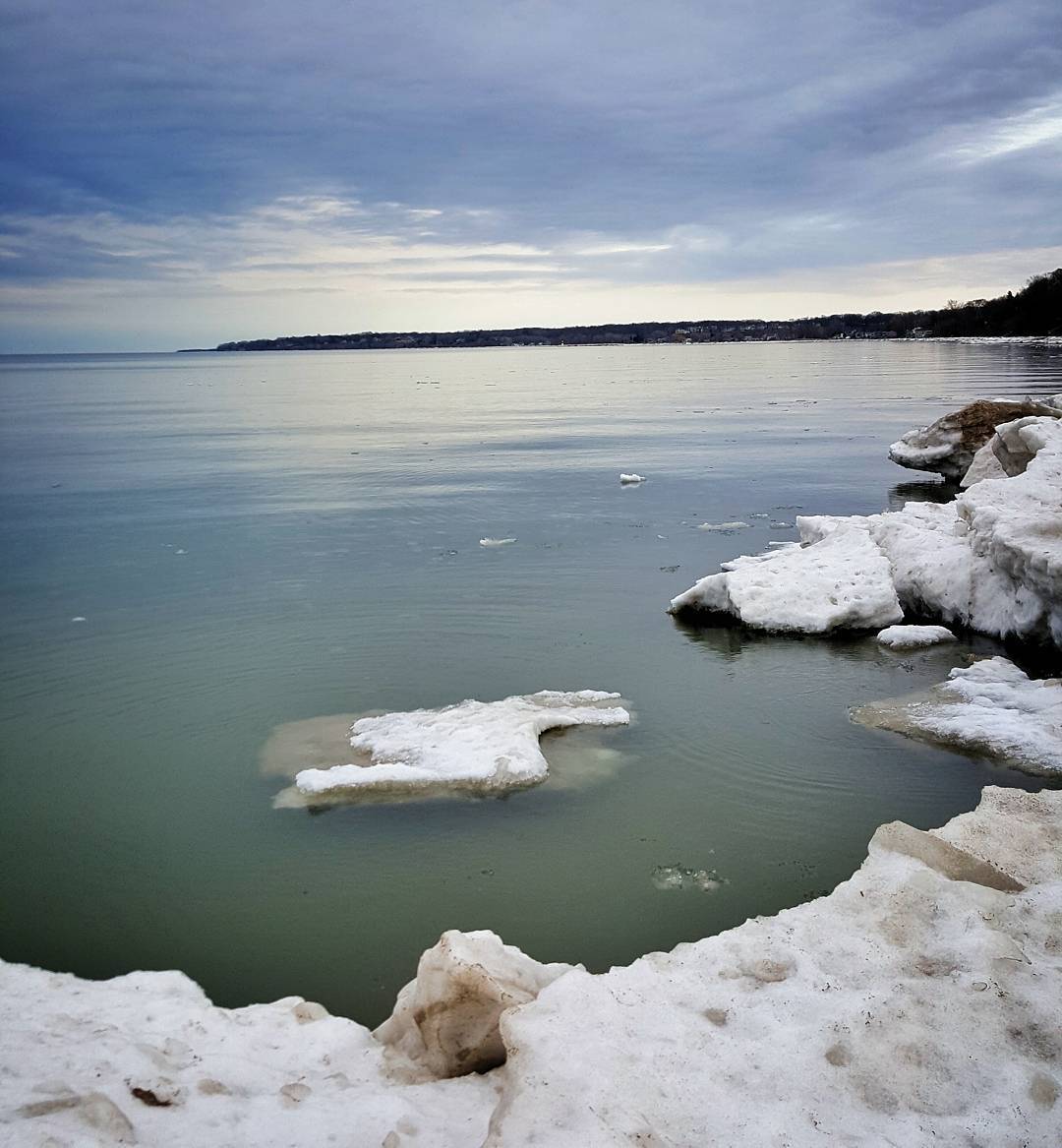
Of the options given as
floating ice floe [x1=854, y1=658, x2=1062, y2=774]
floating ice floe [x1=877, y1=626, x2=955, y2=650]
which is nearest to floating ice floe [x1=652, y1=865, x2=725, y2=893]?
floating ice floe [x1=854, y1=658, x2=1062, y2=774]

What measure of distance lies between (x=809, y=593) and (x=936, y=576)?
151 cm

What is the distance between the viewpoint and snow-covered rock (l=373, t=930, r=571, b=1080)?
4168 mm

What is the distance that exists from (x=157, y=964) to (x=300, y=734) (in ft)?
9.50

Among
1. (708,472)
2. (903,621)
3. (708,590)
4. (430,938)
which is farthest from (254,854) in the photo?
(708,472)

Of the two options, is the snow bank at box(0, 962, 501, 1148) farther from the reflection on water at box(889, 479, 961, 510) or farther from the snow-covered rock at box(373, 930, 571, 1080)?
the reflection on water at box(889, 479, 961, 510)

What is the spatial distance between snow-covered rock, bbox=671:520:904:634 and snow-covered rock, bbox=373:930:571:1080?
730cm

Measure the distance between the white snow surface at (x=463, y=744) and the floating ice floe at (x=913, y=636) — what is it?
342cm

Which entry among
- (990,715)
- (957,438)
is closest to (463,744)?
(990,715)

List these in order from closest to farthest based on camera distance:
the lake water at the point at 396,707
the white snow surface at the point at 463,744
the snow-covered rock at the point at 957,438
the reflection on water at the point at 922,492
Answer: the lake water at the point at 396,707 → the white snow surface at the point at 463,744 → the reflection on water at the point at 922,492 → the snow-covered rock at the point at 957,438

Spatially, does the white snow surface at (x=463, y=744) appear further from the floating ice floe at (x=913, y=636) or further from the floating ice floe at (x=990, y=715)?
the floating ice floe at (x=913, y=636)

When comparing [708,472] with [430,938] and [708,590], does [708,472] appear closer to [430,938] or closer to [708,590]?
[708,590]

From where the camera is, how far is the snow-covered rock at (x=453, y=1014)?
4.17m

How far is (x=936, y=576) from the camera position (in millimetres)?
11312

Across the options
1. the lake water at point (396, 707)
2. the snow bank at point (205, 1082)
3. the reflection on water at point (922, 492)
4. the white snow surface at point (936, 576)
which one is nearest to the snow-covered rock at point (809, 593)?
the white snow surface at point (936, 576)
